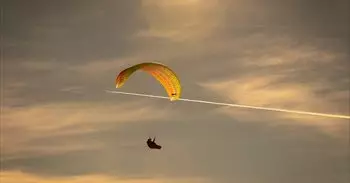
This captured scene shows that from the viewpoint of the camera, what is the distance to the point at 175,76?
28766 mm

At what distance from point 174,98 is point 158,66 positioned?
135 cm

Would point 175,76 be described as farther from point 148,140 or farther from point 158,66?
point 148,140

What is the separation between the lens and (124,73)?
28.8 meters

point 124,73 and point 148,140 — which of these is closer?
point 124,73

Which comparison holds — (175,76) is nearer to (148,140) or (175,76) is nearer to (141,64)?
(141,64)

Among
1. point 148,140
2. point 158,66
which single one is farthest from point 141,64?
point 148,140

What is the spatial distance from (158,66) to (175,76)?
1.82 ft

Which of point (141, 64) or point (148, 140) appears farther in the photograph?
point (148, 140)

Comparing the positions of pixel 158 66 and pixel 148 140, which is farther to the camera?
pixel 148 140

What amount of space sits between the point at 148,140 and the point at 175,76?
3490 mm

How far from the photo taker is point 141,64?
2828cm

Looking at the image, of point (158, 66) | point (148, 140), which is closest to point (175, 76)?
point (158, 66)

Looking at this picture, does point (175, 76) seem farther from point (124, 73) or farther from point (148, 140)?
point (148, 140)

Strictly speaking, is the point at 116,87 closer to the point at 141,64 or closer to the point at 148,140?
the point at 141,64
